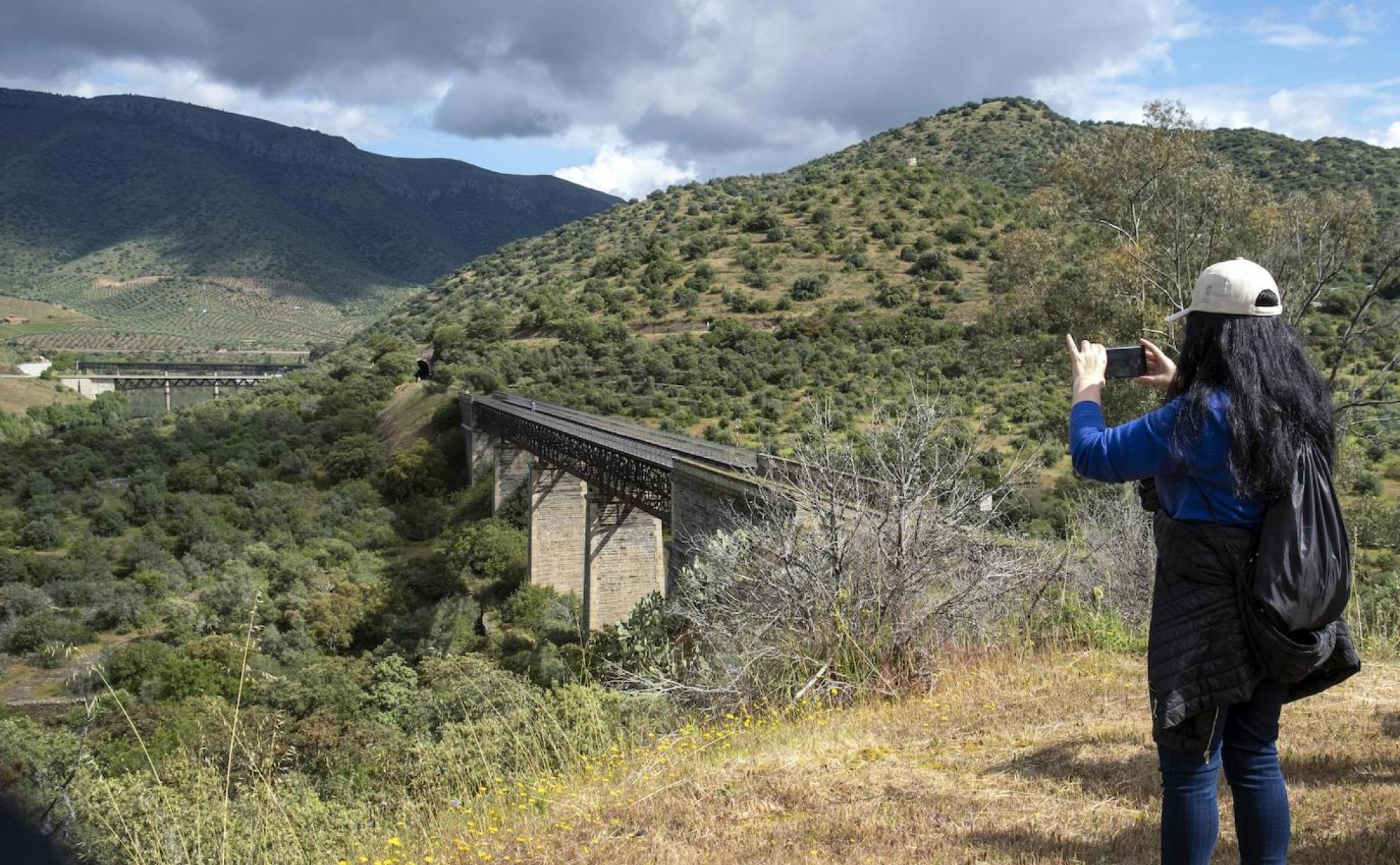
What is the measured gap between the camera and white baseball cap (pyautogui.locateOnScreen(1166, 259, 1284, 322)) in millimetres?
2322

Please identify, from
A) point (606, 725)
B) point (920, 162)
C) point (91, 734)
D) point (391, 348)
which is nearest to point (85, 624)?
point (91, 734)

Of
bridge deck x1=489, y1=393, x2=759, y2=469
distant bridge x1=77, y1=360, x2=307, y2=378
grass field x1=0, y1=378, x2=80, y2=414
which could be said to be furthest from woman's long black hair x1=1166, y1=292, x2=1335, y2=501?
distant bridge x1=77, y1=360, x2=307, y2=378

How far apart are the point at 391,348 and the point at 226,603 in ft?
124

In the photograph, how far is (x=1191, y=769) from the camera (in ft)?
7.69

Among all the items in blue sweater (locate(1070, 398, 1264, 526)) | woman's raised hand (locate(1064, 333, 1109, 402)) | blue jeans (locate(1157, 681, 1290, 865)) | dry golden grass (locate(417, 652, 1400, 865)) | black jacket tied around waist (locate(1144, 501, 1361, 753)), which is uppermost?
woman's raised hand (locate(1064, 333, 1109, 402))

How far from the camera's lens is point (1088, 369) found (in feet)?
8.65

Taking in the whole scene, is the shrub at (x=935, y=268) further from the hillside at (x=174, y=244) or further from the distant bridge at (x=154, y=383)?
the hillside at (x=174, y=244)

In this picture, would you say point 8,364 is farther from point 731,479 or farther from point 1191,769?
point 1191,769

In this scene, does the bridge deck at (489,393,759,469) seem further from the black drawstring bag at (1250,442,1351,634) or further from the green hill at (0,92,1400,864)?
the black drawstring bag at (1250,442,1351,634)

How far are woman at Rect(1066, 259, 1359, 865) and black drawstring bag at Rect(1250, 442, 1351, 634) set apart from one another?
0.04 meters

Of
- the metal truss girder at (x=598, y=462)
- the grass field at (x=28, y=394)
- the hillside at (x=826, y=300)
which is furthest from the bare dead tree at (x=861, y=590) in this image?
the grass field at (x=28, y=394)

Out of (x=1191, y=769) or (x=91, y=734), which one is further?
(x=91, y=734)

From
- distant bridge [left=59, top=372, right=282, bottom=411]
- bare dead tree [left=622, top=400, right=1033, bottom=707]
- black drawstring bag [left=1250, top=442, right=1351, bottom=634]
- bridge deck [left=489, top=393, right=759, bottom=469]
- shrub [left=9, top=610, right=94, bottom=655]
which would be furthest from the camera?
distant bridge [left=59, top=372, right=282, bottom=411]

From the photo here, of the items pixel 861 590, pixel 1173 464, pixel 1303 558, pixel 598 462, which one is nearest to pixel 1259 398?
pixel 1173 464
